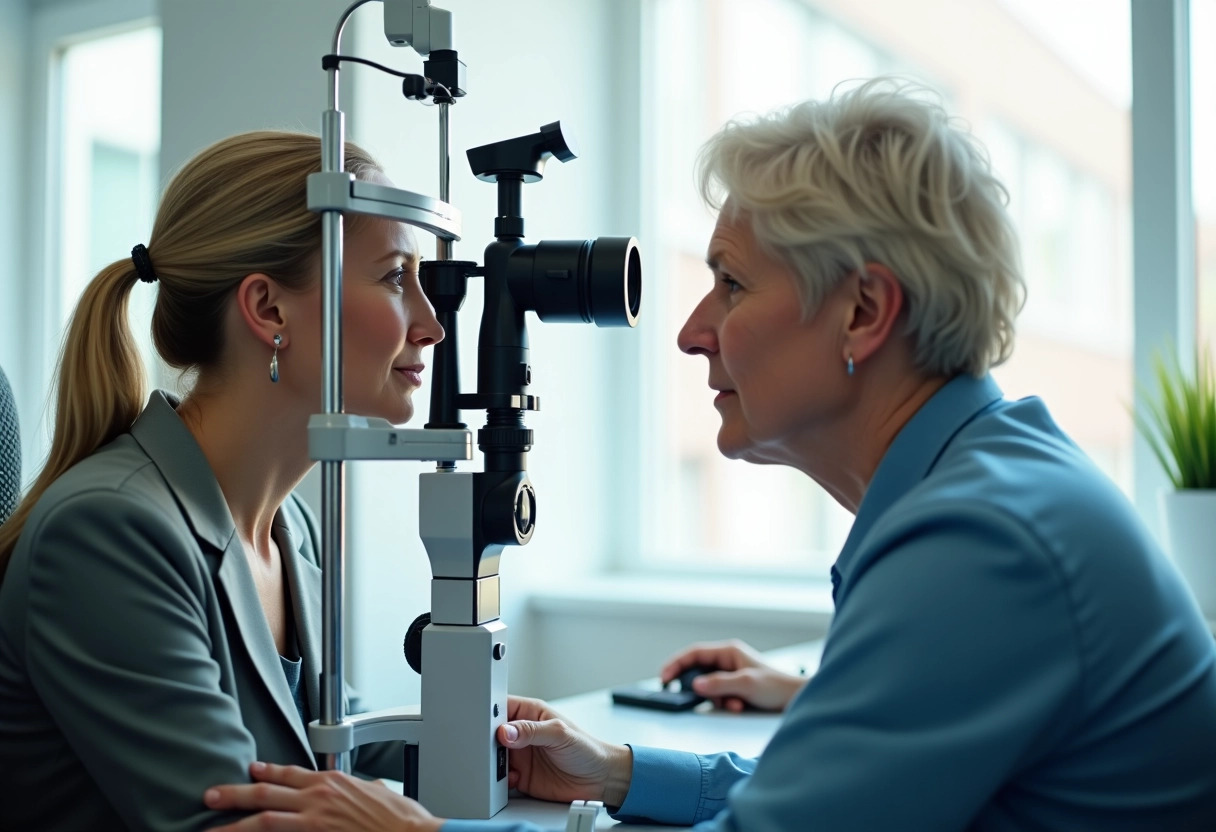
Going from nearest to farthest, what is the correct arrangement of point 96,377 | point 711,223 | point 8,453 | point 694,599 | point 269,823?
point 269,823 → point 96,377 → point 8,453 → point 694,599 → point 711,223

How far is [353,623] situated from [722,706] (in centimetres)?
80

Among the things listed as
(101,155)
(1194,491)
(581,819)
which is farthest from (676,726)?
(101,155)

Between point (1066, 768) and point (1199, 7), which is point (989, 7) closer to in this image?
point (1199, 7)

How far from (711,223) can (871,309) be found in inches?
71.3

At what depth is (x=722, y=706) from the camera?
1775mm

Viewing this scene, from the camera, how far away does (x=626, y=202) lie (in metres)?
3.08

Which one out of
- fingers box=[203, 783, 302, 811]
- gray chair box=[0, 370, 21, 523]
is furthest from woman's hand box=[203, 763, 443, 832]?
gray chair box=[0, 370, 21, 523]

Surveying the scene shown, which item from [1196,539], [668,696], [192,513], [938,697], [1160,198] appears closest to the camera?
[938,697]

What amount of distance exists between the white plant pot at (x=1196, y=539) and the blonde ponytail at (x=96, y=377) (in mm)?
1731

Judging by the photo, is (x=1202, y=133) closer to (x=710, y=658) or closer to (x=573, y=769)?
(x=710, y=658)

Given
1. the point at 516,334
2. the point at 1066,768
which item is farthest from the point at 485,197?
the point at 1066,768

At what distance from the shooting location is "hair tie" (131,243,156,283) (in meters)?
1.29

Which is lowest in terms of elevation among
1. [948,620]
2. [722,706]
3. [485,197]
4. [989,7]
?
[722,706]

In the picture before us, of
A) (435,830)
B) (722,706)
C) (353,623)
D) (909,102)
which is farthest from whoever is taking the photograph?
(353,623)
